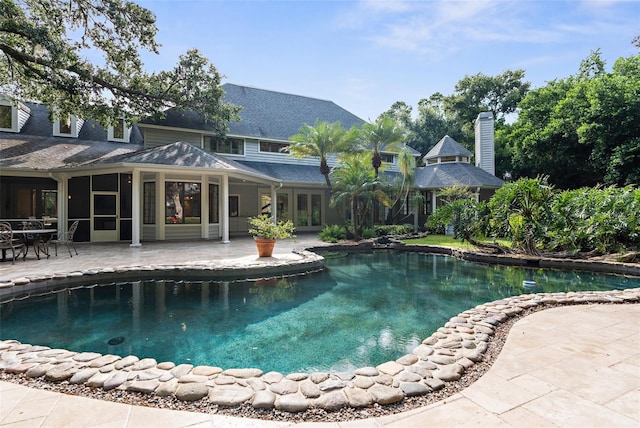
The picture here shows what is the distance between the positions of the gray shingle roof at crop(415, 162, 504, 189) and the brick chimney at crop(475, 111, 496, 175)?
1.11 meters

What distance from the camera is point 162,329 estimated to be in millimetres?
4906

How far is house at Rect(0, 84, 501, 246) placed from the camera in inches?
458

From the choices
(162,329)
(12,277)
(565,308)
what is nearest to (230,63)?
(12,277)

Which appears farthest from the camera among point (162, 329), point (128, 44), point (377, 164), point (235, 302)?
point (377, 164)

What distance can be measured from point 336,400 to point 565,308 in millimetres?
4233

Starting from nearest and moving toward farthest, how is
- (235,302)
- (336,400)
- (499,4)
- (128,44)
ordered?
(336,400) < (235,302) < (499,4) < (128,44)

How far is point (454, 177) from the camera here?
1894 centimetres

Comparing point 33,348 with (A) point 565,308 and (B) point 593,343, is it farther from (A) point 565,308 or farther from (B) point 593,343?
(A) point 565,308

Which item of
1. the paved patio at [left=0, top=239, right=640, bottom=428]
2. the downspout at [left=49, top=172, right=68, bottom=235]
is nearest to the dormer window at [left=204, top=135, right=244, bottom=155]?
the downspout at [left=49, top=172, right=68, bottom=235]

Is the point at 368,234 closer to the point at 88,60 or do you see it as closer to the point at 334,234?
the point at 334,234

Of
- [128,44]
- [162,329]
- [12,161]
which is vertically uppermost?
[128,44]

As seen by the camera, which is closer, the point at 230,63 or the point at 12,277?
the point at 12,277

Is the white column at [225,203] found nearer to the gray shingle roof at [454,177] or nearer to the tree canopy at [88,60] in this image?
the tree canopy at [88,60]

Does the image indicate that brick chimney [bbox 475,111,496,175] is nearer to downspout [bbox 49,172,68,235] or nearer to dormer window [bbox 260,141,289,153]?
dormer window [bbox 260,141,289,153]
